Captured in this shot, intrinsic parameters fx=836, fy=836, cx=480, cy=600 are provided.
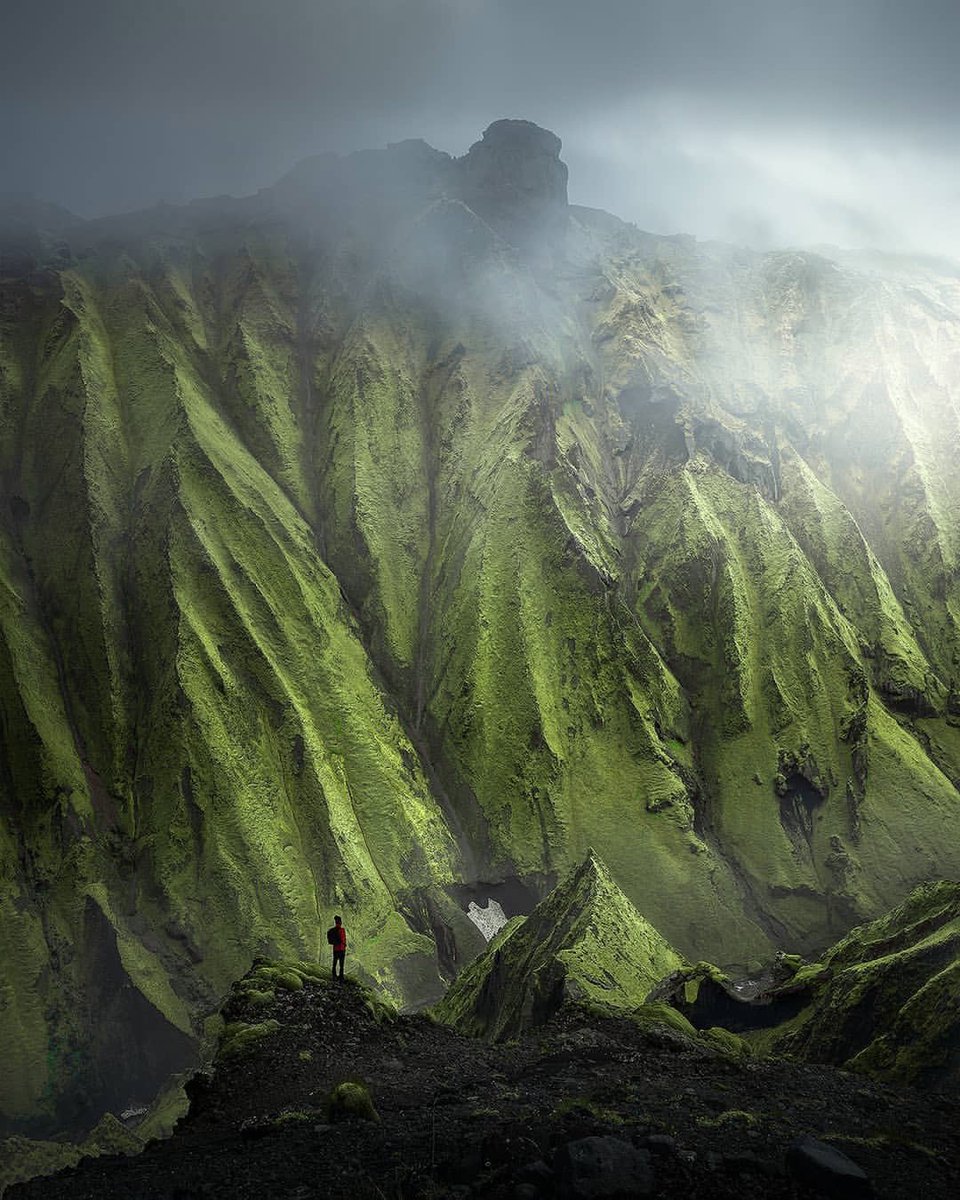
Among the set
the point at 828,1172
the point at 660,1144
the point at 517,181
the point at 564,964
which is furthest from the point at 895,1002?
the point at 517,181

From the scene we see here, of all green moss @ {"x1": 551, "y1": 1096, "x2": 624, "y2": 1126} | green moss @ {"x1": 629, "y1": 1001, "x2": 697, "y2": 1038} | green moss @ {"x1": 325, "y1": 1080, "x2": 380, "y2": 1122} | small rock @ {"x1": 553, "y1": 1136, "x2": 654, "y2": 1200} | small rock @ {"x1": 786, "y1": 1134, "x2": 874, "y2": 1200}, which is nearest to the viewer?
small rock @ {"x1": 553, "y1": 1136, "x2": 654, "y2": 1200}

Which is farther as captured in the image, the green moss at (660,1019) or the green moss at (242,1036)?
the green moss at (660,1019)

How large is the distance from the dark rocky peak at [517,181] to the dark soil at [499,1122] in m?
155

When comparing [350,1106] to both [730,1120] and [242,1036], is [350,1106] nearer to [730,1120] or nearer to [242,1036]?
→ [242,1036]

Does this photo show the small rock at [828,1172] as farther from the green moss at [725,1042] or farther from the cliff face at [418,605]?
the cliff face at [418,605]

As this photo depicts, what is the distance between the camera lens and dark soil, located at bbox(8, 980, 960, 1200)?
1530 centimetres

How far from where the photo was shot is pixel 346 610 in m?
100

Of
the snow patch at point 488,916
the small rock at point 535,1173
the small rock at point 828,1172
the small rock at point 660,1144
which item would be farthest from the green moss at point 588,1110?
the snow patch at point 488,916

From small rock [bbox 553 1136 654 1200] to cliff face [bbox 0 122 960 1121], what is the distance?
2224 inches

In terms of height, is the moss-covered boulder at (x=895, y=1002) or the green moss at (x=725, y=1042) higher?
the moss-covered boulder at (x=895, y=1002)

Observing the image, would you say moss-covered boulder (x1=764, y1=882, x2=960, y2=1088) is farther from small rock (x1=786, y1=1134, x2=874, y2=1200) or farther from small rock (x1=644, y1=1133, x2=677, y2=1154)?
small rock (x1=644, y1=1133, x2=677, y2=1154)

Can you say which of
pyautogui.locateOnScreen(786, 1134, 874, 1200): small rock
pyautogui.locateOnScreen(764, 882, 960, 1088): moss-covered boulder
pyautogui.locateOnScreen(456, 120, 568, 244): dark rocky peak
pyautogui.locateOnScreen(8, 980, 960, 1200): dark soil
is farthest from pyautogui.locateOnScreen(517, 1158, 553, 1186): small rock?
pyautogui.locateOnScreen(456, 120, 568, 244): dark rocky peak

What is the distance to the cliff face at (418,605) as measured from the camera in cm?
7150

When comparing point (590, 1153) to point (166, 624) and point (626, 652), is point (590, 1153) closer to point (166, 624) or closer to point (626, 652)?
point (166, 624)
